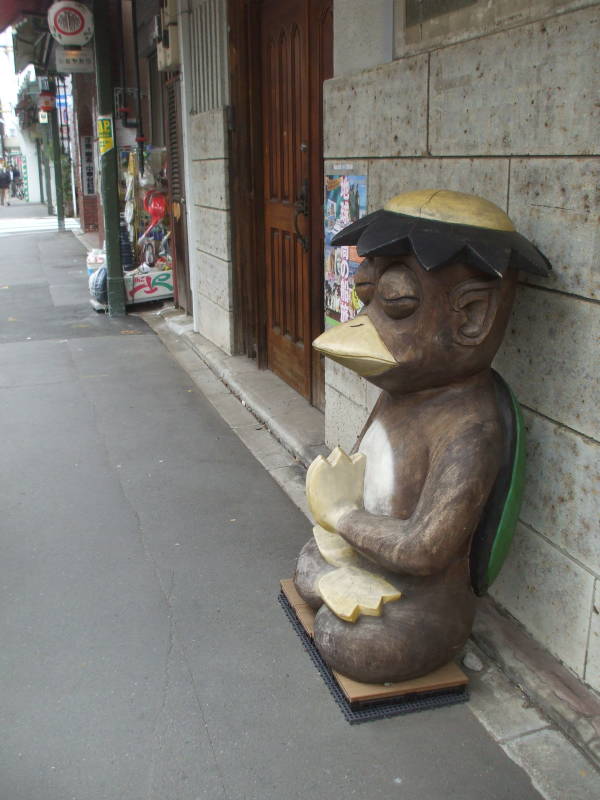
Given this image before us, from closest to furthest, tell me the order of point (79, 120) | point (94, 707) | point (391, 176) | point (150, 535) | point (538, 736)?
point (538, 736) → point (94, 707) → point (391, 176) → point (150, 535) → point (79, 120)

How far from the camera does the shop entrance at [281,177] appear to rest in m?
5.08

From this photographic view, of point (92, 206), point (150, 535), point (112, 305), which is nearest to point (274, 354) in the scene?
point (150, 535)

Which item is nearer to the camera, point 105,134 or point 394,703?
point 394,703

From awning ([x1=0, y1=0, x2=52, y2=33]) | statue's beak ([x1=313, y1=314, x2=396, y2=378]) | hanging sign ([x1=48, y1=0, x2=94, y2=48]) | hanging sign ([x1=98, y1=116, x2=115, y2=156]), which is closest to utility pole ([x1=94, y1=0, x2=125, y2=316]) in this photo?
hanging sign ([x1=98, y1=116, x2=115, y2=156])

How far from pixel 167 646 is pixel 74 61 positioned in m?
9.36

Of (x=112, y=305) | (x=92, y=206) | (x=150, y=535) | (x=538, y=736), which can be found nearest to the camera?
(x=538, y=736)

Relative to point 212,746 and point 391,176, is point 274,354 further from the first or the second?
point 212,746

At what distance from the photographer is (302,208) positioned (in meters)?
5.22

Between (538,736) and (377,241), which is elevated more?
(377,241)

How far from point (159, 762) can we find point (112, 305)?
7641 mm

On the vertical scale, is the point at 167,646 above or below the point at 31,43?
below

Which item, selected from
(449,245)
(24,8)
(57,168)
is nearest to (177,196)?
(24,8)

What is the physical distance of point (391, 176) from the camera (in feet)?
11.6

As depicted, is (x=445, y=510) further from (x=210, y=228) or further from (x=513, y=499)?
(x=210, y=228)
